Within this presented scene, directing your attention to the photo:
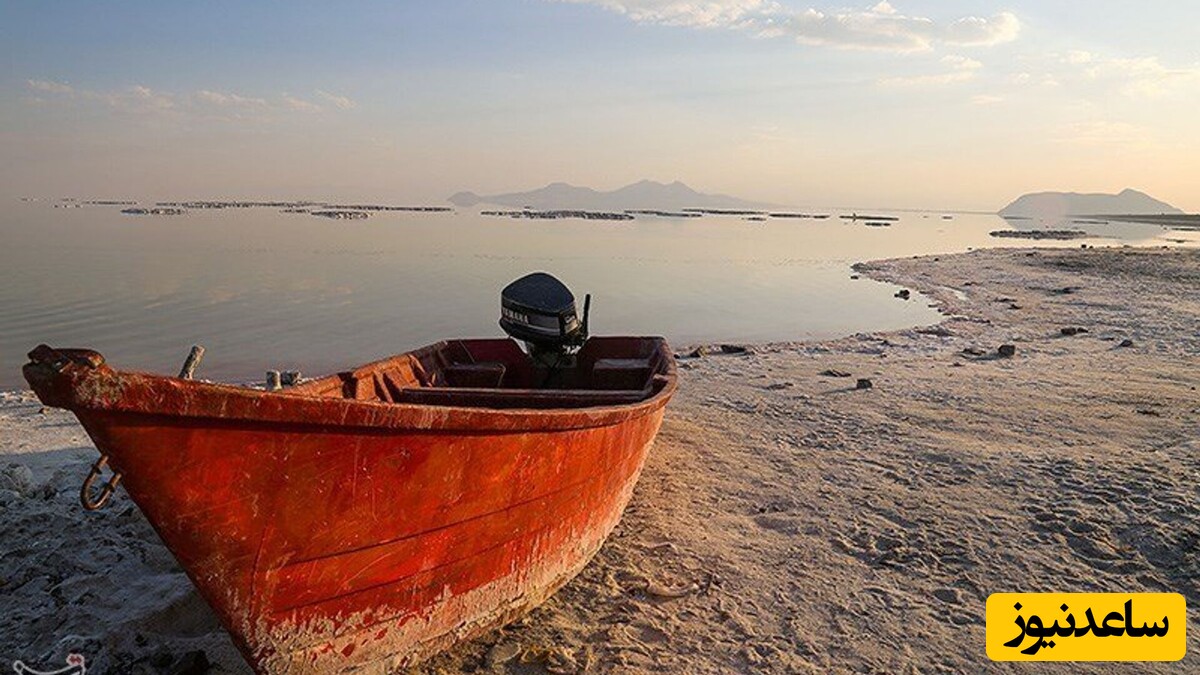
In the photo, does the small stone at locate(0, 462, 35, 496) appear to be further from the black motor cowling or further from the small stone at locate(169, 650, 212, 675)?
the black motor cowling

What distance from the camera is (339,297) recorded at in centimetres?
2055

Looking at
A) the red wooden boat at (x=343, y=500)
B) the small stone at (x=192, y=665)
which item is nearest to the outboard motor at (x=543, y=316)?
the red wooden boat at (x=343, y=500)

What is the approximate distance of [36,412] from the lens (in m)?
8.54

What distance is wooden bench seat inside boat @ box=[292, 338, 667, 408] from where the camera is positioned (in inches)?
211

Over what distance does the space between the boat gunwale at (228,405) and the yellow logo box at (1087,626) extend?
3.01m

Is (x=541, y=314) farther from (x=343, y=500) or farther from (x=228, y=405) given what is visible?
(x=228, y=405)

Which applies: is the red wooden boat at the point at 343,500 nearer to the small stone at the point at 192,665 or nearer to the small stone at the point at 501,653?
the small stone at the point at 501,653

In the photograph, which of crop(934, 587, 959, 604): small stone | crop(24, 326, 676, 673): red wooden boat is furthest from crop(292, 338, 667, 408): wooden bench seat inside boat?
crop(934, 587, 959, 604): small stone

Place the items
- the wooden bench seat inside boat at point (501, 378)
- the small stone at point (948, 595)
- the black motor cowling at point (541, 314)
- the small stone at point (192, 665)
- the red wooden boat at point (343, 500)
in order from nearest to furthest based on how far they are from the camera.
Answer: the red wooden boat at point (343, 500), the small stone at point (192, 665), the small stone at point (948, 595), the wooden bench seat inside boat at point (501, 378), the black motor cowling at point (541, 314)

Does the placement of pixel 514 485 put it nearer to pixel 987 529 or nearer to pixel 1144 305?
pixel 987 529

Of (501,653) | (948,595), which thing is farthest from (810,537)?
(501,653)

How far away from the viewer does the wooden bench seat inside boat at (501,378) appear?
537 centimetres

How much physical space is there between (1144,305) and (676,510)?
17953 millimetres

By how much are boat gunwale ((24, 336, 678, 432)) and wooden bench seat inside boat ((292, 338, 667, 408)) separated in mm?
1626
